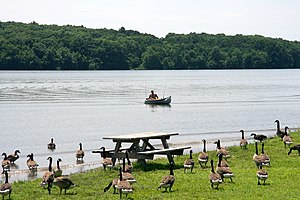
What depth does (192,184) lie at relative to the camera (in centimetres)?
2047

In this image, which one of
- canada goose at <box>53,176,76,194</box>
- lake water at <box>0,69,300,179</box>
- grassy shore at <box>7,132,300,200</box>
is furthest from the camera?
lake water at <box>0,69,300,179</box>

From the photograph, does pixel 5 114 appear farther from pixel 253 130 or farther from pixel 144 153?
pixel 144 153

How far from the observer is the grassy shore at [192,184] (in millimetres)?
18719

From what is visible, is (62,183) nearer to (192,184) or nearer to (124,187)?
(124,187)

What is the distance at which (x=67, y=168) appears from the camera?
93.6 feet

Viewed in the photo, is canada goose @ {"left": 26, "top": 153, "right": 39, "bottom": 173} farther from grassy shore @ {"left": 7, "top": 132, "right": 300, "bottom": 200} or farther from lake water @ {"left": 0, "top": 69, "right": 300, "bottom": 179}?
grassy shore @ {"left": 7, "top": 132, "right": 300, "bottom": 200}

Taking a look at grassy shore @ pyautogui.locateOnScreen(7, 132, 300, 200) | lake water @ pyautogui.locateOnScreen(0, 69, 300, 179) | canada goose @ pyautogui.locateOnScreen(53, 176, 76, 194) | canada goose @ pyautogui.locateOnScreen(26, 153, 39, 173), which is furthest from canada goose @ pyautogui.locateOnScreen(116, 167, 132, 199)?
canada goose @ pyautogui.locateOnScreen(26, 153, 39, 173)

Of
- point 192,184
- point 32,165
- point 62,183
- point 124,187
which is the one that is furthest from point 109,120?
point 124,187

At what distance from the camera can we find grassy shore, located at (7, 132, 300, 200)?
18.7 m

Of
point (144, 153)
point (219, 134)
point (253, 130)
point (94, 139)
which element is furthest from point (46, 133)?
point (144, 153)

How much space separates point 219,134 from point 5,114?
27.6 metres

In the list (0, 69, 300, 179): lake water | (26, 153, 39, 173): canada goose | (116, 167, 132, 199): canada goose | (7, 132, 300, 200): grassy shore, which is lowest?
(0, 69, 300, 179): lake water

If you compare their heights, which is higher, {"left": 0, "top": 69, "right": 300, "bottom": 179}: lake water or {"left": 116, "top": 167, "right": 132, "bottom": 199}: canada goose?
{"left": 116, "top": 167, "right": 132, "bottom": 199}: canada goose

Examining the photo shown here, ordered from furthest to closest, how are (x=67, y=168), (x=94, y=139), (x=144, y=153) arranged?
(x=94, y=139)
(x=67, y=168)
(x=144, y=153)
